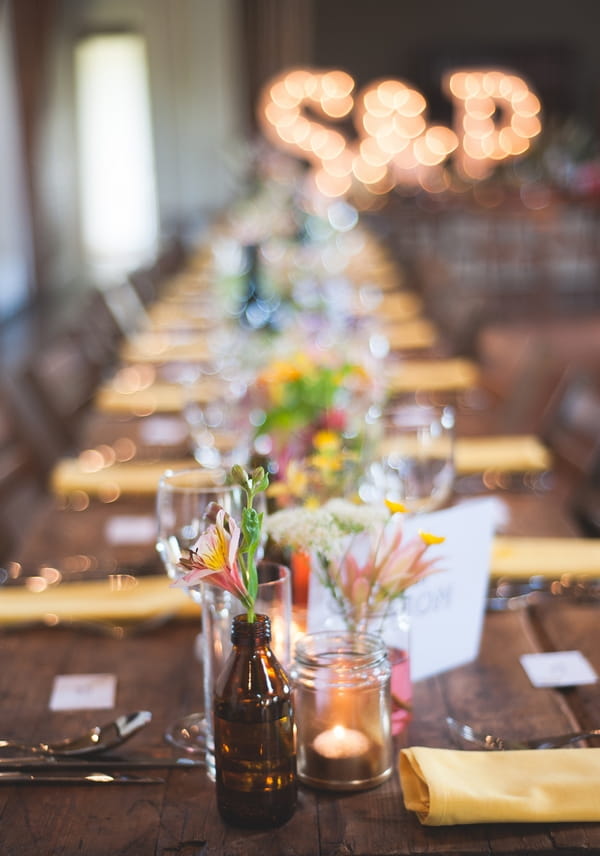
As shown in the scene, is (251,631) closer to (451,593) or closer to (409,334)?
(451,593)

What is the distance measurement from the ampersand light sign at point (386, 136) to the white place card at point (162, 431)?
29.4 feet

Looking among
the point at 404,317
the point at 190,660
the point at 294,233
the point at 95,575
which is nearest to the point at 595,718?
the point at 190,660

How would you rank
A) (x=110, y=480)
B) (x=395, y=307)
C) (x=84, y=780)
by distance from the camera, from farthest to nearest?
(x=395, y=307) → (x=110, y=480) → (x=84, y=780)

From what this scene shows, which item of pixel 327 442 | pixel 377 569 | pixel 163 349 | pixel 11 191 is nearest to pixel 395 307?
pixel 163 349

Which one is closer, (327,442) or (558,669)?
(558,669)

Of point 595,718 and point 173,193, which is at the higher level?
point 595,718

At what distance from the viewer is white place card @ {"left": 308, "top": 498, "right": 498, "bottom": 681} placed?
1.43 m

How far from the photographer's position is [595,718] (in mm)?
1324

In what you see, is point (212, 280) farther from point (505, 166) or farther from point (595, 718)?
point (505, 166)

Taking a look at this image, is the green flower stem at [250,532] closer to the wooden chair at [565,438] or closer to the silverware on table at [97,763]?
the silverware on table at [97,763]

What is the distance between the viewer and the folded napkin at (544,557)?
72.1 inches

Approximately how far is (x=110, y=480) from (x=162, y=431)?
0.54 meters

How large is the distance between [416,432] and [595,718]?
0.70 meters

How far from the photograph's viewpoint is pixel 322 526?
1.22 m
